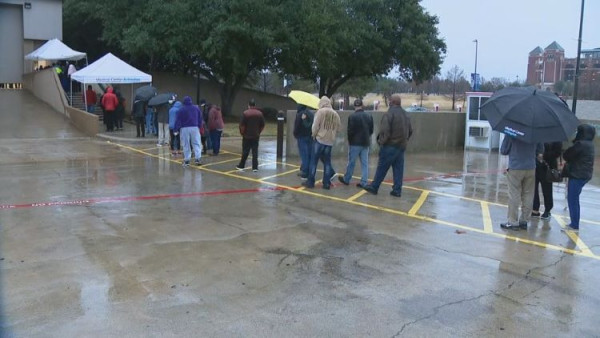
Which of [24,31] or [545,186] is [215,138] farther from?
[24,31]

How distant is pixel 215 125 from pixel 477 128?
10712 millimetres

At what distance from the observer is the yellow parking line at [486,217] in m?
7.69

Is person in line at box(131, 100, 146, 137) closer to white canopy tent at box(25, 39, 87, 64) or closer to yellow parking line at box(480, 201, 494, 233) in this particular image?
white canopy tent at box(25, 39, 87, 64)

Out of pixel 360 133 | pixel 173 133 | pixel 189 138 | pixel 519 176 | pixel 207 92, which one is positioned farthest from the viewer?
pixel 207 92

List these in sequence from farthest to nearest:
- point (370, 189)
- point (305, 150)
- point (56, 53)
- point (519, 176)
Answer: point (56, 53), point (305, 150), point (370, 189), point (519, 176)

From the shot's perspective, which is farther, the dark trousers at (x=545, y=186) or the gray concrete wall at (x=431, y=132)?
the gray concrete wall at (x=431, y=132)

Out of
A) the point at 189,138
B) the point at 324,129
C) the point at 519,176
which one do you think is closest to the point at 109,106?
the point at 189,138

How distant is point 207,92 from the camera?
115 ft

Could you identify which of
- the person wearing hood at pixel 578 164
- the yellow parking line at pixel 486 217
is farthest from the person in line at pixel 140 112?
the person wearing hood at pixel 578 164

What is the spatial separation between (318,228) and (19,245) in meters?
3.62

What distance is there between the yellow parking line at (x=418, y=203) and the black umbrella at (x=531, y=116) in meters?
1.94

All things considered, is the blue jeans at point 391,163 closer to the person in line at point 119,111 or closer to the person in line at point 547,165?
the person in line at point 547,165

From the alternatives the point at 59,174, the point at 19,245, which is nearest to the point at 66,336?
the point at 19,245

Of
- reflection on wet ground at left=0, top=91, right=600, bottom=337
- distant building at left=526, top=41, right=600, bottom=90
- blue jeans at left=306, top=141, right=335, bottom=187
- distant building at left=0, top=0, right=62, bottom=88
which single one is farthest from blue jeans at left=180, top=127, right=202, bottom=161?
distant building at left=526, top=41, right=600, bottom=90
